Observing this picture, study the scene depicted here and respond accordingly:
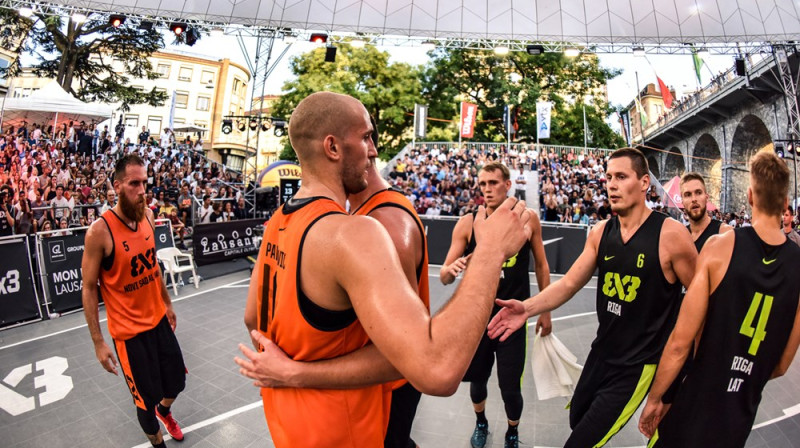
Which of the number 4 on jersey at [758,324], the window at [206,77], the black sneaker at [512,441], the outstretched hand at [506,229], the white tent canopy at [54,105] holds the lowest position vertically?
the black sneaker at [512,441]

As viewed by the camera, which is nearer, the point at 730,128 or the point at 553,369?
the point at 553,369

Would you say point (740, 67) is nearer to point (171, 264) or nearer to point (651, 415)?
point (651, 415)

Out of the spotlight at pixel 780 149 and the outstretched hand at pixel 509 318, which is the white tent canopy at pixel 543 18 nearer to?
the spotlight at pixel 780 149

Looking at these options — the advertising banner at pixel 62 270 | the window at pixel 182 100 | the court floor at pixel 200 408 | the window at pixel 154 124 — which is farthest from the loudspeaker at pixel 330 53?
the window at pixel 154 124

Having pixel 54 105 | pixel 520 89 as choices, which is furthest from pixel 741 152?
pixel 54 105

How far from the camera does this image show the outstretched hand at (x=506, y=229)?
1217 millimetres

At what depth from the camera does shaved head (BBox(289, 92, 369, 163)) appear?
1.50m

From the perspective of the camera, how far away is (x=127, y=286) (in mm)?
3129

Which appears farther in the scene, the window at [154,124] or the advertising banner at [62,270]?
the window at [154,124]

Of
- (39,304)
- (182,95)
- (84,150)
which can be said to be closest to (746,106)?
(39,304)

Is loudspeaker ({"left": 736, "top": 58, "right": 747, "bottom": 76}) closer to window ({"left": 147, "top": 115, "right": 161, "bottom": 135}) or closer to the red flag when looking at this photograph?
the red flag

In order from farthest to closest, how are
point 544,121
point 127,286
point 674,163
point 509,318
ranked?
point 674,163, point 544,121, point 127,286, point 509,318

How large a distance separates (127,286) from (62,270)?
5.72m

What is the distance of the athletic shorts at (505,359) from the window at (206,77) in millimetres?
54890
